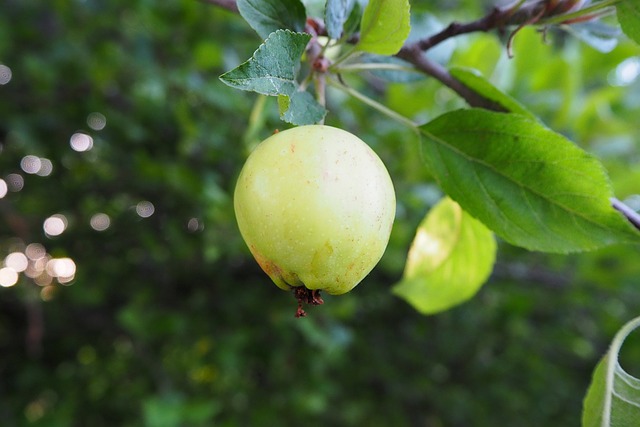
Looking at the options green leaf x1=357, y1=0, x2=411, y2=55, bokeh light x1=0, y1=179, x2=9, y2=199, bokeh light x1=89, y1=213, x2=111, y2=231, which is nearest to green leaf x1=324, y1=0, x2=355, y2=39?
green leaf x1=357, y1=0, x2=411, y2=55

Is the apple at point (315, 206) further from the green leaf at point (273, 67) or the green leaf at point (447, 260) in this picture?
the green leaf at point (447, 260)

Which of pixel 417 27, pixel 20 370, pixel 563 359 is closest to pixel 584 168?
pixel 417 27

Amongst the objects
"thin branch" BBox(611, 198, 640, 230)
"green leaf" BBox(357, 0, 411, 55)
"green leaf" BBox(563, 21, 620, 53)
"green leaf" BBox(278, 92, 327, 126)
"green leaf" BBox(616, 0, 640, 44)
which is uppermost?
"green leaf" BBox(616, 0, 640, 44)

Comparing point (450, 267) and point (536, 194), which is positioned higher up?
point (536, 194)

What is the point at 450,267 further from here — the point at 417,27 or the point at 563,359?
the point at 563,359

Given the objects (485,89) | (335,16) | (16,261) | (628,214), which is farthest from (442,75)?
(16,261)

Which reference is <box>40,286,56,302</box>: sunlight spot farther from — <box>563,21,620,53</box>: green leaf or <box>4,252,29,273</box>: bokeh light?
<box>563,21,620,53</box>: green leaf

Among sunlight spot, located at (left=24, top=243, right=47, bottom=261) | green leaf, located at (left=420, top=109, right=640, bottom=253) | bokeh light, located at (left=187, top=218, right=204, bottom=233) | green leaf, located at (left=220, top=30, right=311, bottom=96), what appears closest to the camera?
green leaf, located at (left=220, top=30, right=311, bottom=96)
